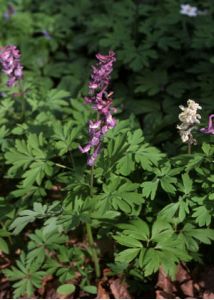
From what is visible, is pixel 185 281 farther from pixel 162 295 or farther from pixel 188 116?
pixel 188 116

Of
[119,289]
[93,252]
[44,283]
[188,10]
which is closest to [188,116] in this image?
[93,252]

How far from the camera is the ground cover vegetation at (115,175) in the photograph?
283 centimetres

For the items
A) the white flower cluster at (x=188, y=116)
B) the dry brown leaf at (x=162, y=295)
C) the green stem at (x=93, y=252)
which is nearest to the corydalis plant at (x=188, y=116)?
the white flower cluster at (x=188, y=116)

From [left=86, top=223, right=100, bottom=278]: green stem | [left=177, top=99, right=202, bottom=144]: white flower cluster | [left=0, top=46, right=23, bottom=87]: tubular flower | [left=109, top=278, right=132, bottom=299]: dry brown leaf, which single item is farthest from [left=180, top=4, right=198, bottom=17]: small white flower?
[left=109, top=278, right=132, bottom=299]: dry brown leaf

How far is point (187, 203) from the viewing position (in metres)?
2.90

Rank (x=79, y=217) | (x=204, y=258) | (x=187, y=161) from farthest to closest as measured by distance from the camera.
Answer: (x=204, y=258)
(x=187, y=161)
(x=79, y=217)

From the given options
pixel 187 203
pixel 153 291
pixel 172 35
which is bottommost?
pixel 153 291

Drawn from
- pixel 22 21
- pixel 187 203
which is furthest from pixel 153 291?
pixel 22 21

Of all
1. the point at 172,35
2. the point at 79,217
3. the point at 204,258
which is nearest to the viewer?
the point at 79,217

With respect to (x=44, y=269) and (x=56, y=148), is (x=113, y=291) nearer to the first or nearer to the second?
(x=44, y=269)

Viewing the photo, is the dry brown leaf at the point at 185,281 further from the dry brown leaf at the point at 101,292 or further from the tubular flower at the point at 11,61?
the tubular flower at the point at 11,61

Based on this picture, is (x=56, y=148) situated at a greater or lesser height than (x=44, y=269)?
greater

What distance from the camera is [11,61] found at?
3463 mm

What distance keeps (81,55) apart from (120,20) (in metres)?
0.72
